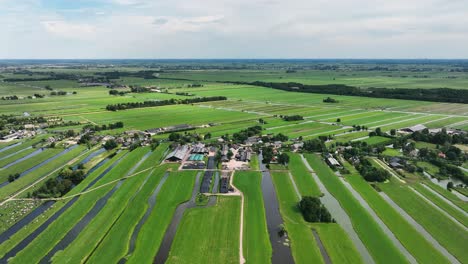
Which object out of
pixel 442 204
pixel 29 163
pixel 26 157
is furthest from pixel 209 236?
pixel 26 157

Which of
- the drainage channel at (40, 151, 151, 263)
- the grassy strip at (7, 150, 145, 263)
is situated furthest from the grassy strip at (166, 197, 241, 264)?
the grassy strip at (7, 150, 145, 263)

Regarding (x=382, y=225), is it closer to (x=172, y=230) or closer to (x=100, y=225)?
(x=172, y=230)

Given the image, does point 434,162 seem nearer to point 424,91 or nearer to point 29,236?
point 29,236

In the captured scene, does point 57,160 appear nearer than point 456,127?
Yes

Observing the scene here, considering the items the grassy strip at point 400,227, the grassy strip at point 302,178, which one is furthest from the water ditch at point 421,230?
the grassy strip at point 302,178

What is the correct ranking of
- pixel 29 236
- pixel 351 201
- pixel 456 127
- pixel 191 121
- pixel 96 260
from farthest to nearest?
pixel 191 121, pixel 456 127, pixel 351 201, pixel 29 236, pixel 96 260

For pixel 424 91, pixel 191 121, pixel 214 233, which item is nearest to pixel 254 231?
pixel 214 233
